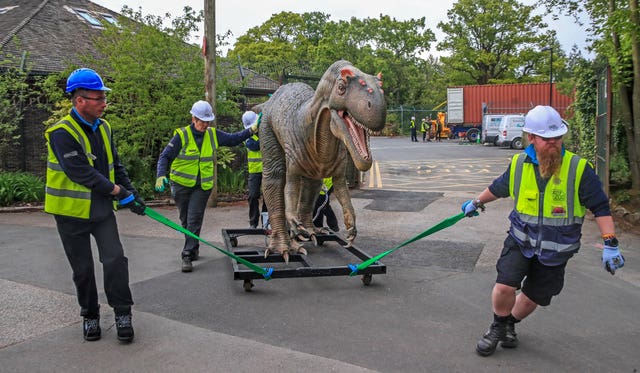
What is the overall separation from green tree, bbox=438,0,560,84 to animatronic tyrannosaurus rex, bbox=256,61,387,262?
43.5 metres

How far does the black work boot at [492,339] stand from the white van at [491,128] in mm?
27606

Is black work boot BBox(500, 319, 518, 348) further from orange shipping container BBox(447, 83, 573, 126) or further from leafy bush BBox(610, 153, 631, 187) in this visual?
orange shipping container BBox(447, 83, 573, 126)

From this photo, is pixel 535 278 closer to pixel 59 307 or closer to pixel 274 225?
pixel 274 225

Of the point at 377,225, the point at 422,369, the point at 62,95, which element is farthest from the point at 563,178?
the point at 62,95

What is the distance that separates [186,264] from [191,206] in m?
0.65

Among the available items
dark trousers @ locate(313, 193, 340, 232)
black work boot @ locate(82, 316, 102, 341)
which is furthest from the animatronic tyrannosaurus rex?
black work boot @ locate(82, 316, 102, 341)

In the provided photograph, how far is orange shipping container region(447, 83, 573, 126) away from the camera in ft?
115

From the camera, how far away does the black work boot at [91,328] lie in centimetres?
406

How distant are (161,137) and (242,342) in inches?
330

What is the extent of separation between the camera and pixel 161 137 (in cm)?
1162

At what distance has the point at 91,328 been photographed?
13.4ft

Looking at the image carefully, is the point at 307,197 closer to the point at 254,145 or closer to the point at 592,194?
the point at 254,145

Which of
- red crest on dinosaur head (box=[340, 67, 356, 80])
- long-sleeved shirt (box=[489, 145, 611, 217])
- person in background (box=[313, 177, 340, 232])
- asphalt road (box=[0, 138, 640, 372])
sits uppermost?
red crest on dinosaur head (box=[340, 67, 356, 80])

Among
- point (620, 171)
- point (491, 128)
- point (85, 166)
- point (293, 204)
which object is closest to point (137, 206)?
point (85, 166)
